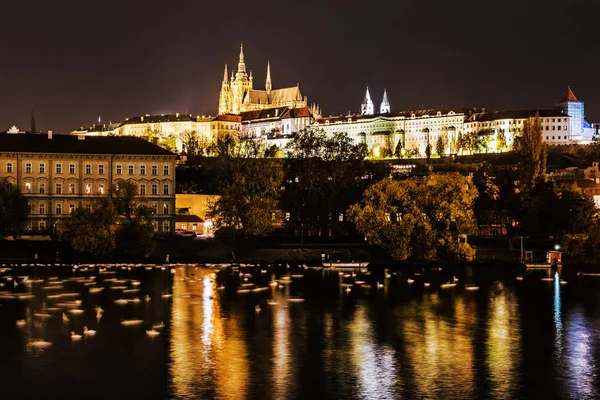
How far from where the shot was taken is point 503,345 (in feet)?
133

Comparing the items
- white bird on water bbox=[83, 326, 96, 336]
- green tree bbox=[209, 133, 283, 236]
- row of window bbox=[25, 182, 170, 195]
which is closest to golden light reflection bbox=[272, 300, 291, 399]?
white bird on water bbox=[83, 326, 96, 336]

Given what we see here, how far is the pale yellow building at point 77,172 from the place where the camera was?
89.7 metres

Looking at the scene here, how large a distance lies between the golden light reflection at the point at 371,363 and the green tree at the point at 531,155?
61.9 m

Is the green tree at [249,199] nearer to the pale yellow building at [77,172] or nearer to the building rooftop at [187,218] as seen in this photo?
the pale yellow building at [77,172]

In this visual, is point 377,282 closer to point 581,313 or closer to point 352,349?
point 581,313

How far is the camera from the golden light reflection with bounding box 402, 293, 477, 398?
3262cm

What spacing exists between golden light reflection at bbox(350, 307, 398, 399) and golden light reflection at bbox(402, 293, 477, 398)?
943 millimetres

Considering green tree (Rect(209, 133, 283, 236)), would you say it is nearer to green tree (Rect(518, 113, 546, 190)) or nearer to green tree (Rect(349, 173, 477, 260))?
green tree (Rect(349, 173, 477, 260))

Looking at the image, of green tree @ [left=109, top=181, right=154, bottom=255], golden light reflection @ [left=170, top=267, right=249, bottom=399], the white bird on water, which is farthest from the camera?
green tree @ [left=109, top=181, right=154, bottom=255]

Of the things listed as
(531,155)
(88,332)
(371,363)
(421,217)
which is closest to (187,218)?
(421,217)

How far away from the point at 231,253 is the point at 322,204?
1243 centimetres

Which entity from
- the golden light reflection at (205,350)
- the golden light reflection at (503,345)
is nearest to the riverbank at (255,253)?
the golden light reflection at (205,350)

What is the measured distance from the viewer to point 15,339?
40719mm

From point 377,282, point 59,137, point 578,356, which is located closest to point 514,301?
point 377,282
